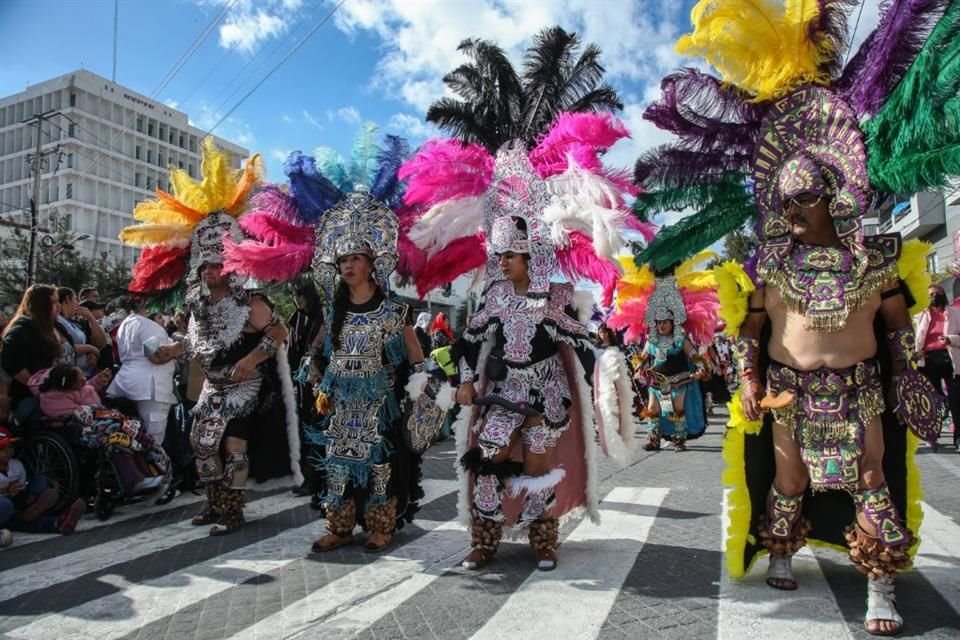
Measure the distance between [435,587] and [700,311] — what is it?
24.6 feet

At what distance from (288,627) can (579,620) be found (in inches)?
54.3

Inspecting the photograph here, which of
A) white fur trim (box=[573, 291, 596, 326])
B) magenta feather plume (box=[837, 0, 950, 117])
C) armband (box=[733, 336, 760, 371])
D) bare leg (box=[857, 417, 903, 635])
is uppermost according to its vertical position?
magenta feather plume (box=[837, 0, 950, 117])

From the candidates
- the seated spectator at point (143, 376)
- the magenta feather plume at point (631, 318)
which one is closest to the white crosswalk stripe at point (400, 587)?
the seated spectator at point (143, 376)

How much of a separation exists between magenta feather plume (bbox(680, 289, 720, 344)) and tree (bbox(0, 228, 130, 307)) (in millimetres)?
Answer: 23798

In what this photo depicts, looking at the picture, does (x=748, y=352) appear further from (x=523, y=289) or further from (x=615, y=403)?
(x=523, y=289)

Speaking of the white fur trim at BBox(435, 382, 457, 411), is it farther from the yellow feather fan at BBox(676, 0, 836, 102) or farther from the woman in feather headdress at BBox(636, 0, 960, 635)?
the yellow feather fan at BBox(676, 0, 836, 102)

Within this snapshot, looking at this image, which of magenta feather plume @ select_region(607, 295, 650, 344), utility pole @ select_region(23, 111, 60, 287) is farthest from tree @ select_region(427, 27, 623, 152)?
utility pole @ select_region(23, 111, 60, 287)

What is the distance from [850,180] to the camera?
11.5ft

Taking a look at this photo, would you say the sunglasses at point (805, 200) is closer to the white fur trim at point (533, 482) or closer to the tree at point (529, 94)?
the white fur trim at point (533, 482)

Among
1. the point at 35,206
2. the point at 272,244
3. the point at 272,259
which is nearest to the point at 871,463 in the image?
the point at 272,259

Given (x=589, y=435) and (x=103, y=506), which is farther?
(x=103, y=506)

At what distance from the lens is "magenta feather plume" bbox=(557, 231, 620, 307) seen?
4527 mm

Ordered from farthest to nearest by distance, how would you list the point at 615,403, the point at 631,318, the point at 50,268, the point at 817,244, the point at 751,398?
the point at 50,268 < the point at 631,318 < the point at 615,403 < the point at 751,398 < the point at 817,244

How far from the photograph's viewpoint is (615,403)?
4.68 metres
